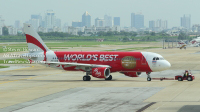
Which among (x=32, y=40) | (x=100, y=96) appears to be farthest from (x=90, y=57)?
(x=100, y=96)

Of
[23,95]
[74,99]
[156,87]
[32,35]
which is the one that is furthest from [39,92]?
[32,35]

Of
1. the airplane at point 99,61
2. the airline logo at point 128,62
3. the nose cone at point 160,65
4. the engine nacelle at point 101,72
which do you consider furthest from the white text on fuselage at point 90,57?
the nose cone at point 160,65

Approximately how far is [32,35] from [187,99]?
28.6m

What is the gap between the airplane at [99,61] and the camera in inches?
2154

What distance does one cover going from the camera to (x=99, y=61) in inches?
2226

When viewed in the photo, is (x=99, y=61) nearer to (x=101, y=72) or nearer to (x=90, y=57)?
(x=90, y=57)

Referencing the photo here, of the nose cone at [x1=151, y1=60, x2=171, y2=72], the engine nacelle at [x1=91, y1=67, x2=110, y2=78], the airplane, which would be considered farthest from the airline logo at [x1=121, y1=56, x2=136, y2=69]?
the nose cone at [x1=151, y1=60, x2=171, y2=72]

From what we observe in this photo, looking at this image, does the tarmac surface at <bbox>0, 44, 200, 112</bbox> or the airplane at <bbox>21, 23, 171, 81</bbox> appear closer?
the tarmac surface at <bbox>0, 44, 200, 112</bbox>

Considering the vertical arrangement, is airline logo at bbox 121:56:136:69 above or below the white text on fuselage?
below

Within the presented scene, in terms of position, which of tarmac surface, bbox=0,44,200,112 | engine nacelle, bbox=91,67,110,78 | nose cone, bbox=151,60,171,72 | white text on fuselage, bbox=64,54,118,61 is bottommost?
tarmac surface, bbox=0,44,200,112

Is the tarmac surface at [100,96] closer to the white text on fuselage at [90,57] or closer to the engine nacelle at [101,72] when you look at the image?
the engine nacelle at [101,72]

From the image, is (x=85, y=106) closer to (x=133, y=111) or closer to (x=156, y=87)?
(x=133, y=111)

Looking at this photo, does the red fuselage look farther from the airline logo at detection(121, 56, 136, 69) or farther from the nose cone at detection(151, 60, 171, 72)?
the nose cone at detection(151, 60, 171, 72)

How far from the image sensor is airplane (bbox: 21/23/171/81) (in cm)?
5472
